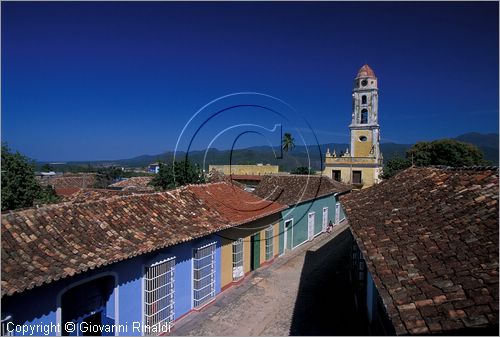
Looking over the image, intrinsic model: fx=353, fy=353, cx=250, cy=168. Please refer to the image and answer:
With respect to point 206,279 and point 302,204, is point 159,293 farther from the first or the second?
point 302,204

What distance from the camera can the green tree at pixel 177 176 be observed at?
62.7ft

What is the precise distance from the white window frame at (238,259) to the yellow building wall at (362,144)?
84.8ft

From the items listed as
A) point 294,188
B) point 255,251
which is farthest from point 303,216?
point 255,251

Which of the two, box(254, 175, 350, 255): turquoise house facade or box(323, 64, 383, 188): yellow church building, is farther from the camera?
box(323, 64, 383, 188): yellow church building

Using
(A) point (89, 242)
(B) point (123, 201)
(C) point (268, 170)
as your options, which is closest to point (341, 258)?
(B) point (123, 201)

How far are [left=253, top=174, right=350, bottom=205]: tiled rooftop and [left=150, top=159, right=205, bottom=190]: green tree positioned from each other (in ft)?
11.5

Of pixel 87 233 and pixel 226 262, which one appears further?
pixel 226 262

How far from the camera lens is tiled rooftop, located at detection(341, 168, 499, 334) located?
338cm

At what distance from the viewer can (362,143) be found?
116ft

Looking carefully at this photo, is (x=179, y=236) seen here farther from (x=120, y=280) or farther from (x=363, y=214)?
(x=363, y=214)

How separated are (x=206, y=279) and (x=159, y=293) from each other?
6.51ft

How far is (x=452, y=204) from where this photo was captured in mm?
6016

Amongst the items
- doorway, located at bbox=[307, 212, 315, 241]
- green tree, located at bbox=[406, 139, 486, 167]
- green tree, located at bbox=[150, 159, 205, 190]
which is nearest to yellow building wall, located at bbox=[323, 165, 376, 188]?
green tree, located at bbox=[406, 139, 486, 167]

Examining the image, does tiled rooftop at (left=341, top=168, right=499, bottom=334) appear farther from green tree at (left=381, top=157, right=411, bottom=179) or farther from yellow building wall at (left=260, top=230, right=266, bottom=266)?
green tree at (left=381, top=157, right=411, bottom=179)
